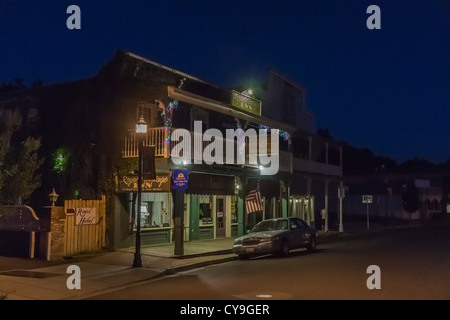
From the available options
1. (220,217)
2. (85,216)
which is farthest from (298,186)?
(85,216)

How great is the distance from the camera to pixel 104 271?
14.6 metres

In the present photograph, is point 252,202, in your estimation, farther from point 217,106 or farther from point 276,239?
point 276,239

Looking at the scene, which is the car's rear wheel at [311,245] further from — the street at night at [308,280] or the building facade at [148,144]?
the building facade at [148,144]

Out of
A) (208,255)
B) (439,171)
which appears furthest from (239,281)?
(439,171)

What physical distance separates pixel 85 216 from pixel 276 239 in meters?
6.78

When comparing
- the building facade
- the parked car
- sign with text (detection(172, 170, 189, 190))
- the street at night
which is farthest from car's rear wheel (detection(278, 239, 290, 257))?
sign with text (detection(172, 170, 189, 190))

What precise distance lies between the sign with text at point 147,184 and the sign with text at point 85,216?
1.37 m

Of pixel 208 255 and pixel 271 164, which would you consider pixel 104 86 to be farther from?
pixel 271 164

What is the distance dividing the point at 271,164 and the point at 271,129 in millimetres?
2175

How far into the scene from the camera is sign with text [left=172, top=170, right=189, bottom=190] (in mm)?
17875

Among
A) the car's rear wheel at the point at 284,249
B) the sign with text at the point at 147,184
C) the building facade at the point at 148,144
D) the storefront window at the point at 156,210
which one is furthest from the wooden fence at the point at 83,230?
the car's rear wheel at the point at 284,249

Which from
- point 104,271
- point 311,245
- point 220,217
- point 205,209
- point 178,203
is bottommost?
point 104,271

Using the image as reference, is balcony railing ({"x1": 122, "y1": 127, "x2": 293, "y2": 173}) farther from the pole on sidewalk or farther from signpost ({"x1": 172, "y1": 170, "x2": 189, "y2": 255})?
the pole on sidewalk

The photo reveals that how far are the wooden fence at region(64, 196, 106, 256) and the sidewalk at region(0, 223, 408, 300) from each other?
543mm
